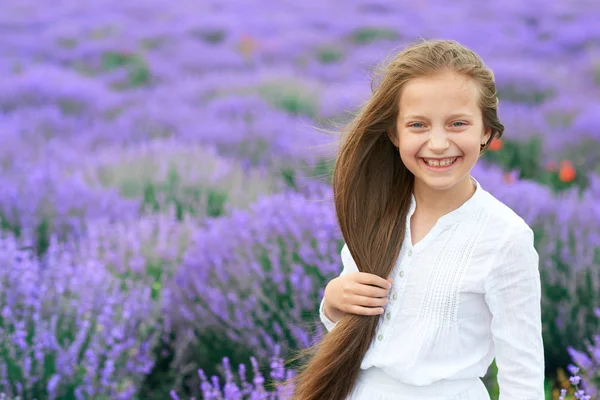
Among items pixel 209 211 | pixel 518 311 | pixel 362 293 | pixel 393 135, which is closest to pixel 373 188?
pixel 393 135

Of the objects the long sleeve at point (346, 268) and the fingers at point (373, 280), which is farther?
the long sleeve at point (346, 268)

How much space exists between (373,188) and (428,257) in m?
0.21

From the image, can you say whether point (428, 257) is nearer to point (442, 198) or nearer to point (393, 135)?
point (442, 198)

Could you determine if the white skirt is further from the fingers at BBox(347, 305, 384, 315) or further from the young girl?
the fingers at BBox(347, 305, 384, 315)

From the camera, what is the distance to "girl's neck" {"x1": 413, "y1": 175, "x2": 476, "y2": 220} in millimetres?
1585

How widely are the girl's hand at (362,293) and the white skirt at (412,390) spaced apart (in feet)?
0.44

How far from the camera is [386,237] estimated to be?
164 cm

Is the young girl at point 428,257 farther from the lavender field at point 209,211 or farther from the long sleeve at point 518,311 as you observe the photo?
the lavender field at point 209,211

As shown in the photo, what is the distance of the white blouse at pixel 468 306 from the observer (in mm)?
1456

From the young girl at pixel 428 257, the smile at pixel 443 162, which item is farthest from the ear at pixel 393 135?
the smile at pixel 443 162

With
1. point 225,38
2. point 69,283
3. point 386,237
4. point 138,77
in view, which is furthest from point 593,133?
point 225,38

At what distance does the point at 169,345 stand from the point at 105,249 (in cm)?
57

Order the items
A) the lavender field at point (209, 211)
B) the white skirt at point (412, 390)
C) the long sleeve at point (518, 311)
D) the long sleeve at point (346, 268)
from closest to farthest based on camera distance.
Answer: the long sleeve at point (518, 311) < the white skirt at point (412, 390) < the long sleeve at point (346, 268) < the lavender field at point (209, 211)

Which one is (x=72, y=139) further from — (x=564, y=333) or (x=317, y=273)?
(x=564, y=333)
